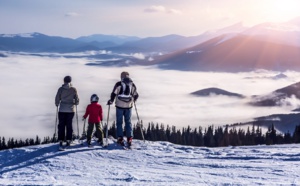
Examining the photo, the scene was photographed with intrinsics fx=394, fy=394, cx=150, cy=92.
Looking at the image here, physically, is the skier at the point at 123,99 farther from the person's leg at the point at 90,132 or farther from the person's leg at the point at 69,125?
the person's leg at the point at 69,125

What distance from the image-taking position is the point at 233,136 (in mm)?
103312

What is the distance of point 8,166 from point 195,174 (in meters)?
6.24

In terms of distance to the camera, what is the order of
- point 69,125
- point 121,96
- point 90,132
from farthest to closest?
1. point 90,132
2. point 121,96
3. point 69,125

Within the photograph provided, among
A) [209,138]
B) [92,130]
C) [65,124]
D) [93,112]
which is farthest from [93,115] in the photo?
[209,138]

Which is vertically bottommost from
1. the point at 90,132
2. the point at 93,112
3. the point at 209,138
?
the point at 209,138

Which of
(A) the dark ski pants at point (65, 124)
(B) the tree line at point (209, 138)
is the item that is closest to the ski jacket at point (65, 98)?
(A) the dark ski pants at point (65, 124)

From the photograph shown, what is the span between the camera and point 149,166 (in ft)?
42.7

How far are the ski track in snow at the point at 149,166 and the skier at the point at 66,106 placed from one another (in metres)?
0.54

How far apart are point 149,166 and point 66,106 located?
4481mm

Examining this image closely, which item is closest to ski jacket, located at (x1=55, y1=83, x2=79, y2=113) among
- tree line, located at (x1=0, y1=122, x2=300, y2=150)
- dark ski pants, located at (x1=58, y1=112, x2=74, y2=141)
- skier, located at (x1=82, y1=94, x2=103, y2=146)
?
dark ski pants, located at (x1=58, y1=112, x2=74, y2=141)

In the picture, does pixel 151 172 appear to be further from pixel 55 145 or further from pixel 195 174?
pixel 55 145

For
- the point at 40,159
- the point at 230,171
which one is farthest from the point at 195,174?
the point at 40,159

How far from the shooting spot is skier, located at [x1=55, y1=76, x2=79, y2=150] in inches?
606

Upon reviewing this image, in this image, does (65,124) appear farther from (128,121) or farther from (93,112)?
(128,121)
